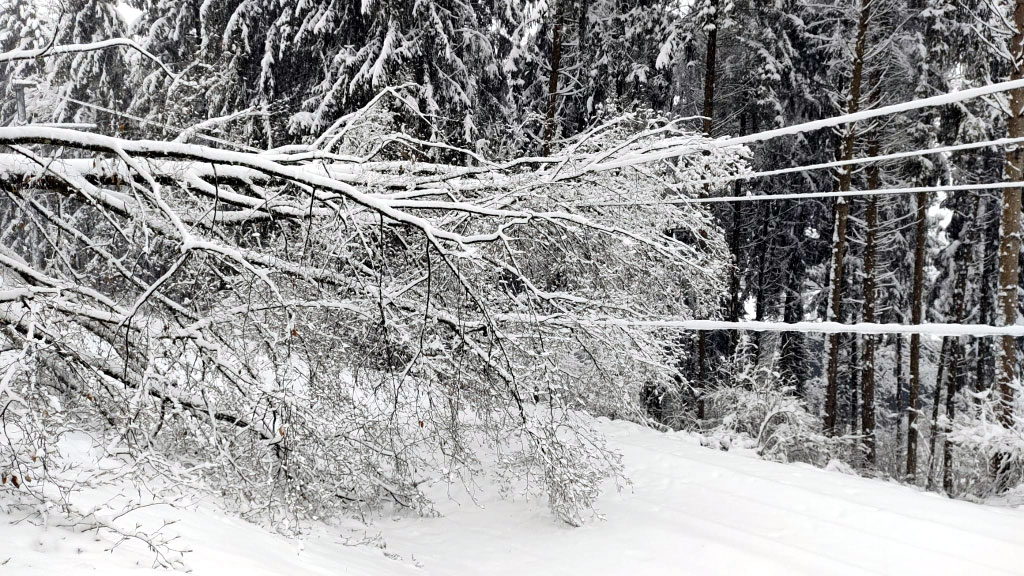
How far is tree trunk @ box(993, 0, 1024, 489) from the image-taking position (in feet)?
29.5

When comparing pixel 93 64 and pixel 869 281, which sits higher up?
pixel 93 64

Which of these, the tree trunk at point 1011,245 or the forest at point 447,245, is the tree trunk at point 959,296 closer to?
the forest at point 447,245

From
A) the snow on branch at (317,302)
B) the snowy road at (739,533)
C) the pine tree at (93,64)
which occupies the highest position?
the pine tree at (93,64)

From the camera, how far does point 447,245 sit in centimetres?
493

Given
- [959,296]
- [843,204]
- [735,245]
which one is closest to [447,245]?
[843,204]

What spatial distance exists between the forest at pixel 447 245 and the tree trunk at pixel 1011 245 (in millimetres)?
64

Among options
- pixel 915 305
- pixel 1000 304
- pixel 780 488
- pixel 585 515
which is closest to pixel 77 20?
pixel 585 515

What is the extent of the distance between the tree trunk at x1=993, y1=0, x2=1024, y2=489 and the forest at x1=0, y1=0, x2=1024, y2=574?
0.21ft

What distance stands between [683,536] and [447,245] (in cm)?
338

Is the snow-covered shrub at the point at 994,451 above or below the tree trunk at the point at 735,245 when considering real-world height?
below

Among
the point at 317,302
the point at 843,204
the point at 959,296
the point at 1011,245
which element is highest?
the point at 843,204

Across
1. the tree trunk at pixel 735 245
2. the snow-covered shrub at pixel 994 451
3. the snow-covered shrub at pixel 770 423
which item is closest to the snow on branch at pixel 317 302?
the snow-covered shrub at pixel 994 451

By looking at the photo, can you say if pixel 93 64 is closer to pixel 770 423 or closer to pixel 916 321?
pixel 770 423

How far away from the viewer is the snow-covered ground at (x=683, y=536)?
439 centimetres
